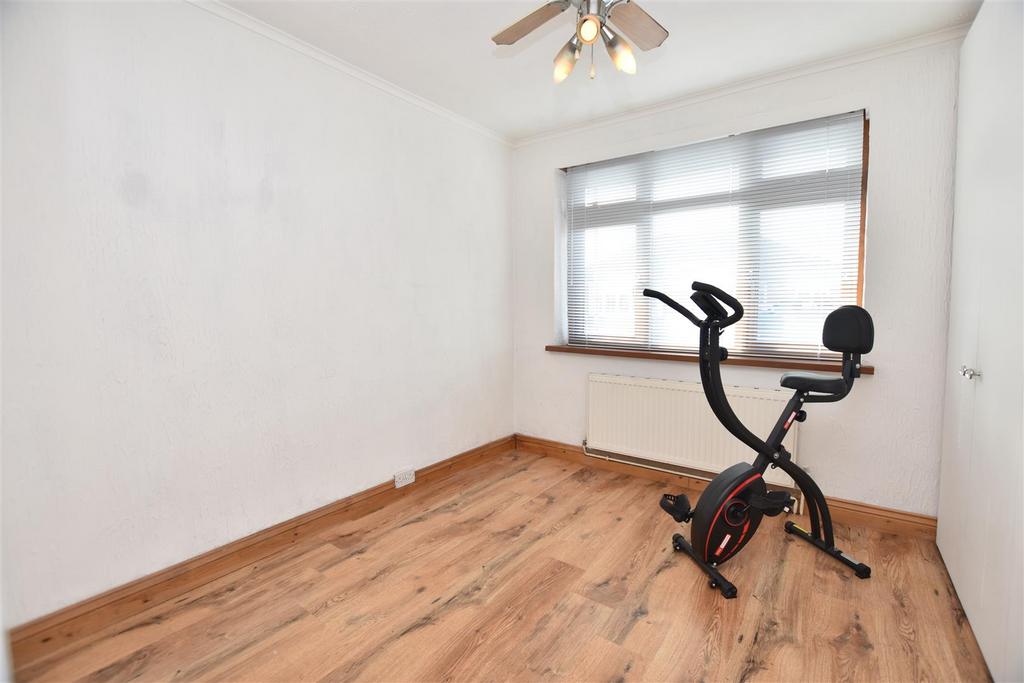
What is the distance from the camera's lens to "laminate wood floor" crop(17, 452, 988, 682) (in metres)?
1.70

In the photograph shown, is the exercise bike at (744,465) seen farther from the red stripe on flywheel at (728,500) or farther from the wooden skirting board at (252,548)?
the wooden skirting board at (252,548)

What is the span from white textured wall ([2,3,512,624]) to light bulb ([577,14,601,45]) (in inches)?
66.7

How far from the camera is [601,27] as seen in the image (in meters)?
1.72

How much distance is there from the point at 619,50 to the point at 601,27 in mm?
132

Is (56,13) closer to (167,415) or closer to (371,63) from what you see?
(371,63)

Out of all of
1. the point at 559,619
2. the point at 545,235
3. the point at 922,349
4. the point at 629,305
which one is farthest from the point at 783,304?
the point at 559,619

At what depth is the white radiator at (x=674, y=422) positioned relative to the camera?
9.66 ft

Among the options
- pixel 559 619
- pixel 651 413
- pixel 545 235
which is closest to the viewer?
pixel 559 619

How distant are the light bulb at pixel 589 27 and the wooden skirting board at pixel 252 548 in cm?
269

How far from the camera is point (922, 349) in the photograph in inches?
100

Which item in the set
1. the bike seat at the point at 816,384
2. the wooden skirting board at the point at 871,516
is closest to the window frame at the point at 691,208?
the bike seat at the point at 816,384

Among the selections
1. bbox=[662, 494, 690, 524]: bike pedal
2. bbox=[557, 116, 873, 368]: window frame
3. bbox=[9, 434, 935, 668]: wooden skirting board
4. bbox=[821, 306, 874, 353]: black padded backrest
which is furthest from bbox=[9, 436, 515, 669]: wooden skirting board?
bbox=[821, 306, 874, 353]: black padded backrest

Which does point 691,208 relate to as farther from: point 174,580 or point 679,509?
point 174,580

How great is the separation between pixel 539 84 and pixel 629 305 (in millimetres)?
1679
